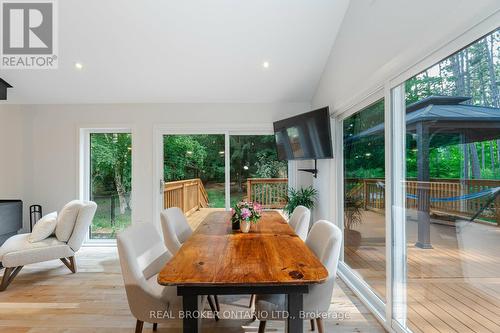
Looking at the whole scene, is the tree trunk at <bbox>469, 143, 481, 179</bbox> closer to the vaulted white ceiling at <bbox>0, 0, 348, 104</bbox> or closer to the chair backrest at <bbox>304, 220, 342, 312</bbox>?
the chair backrest at <bbox>304, 220, 342, 312</bbox>

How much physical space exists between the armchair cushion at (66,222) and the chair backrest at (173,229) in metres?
1.48

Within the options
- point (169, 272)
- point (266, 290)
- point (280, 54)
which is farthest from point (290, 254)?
point (280, 54)

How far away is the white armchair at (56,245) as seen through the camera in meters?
2.96

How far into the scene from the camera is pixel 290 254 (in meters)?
1.69

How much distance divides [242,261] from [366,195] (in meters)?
1.79

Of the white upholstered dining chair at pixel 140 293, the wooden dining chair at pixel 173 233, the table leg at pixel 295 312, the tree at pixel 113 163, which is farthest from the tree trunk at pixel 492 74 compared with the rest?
the tree at pixel 113 163

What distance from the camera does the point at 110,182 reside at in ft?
15.0

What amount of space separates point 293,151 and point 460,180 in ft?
7.97

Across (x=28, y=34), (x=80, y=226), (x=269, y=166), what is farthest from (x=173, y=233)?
(x=28, y=34)

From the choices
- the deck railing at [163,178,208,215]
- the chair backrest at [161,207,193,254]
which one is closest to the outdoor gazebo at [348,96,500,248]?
the chair backrest at [161,207,193,254]

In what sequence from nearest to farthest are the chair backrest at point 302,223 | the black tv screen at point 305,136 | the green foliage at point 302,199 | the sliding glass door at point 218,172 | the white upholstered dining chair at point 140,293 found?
the white upholstered dining chair at point 140,293 < the chair backrest at point 302,223 < the black tv screen at point 305,136 < the green foliage at point 302,199 < the sliding glass door at point 218,172

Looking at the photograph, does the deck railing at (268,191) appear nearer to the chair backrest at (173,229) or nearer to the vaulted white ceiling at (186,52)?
the vaulted white ceiling at (186,52)

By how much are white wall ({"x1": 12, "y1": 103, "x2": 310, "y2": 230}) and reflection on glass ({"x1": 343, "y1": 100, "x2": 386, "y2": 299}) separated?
1.83 m

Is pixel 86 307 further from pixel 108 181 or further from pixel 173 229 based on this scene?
pixel 108 181
